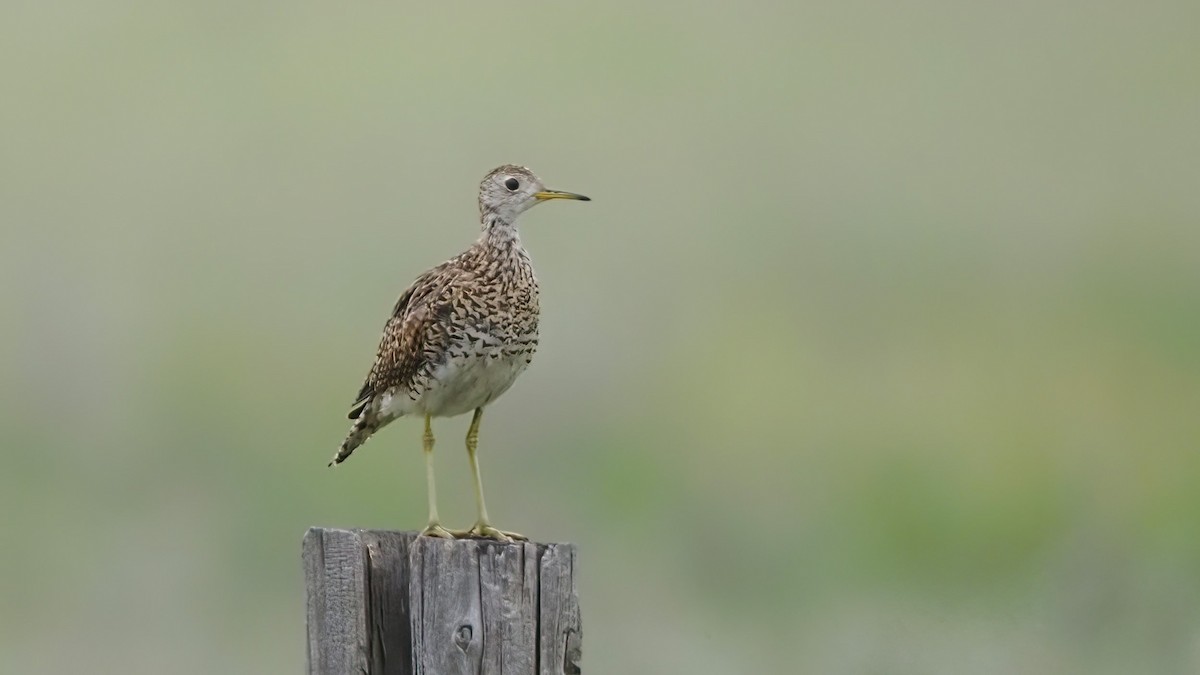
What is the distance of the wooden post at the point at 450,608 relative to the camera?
4.48 m

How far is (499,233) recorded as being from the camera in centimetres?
690

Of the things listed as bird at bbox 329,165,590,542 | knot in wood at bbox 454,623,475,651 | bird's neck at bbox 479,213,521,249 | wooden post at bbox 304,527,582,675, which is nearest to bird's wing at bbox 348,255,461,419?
bird at bbox 329,165,590,542

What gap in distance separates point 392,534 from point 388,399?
218 cm

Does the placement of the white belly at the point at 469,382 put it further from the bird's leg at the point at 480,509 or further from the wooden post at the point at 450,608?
the wooden post at the point at 450,608

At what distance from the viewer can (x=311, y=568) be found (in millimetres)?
4609

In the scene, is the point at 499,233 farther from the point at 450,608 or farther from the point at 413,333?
the point at 450,608

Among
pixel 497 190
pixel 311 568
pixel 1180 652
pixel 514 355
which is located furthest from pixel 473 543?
pixel 1180 652

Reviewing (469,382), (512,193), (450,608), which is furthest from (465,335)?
(450,608)

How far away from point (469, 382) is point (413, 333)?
0.33m

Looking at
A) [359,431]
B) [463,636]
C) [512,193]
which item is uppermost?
[512,193]

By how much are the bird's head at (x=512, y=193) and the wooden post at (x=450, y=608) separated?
2671 mm

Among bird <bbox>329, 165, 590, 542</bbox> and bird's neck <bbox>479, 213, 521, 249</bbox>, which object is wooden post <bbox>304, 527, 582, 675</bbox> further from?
bird's neck <bbox>479, 213, 521, 249</bbox>

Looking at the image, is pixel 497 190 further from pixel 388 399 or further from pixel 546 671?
pixel 546 671

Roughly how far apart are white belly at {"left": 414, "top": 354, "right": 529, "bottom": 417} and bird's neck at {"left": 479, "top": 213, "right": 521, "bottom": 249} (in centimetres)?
54
